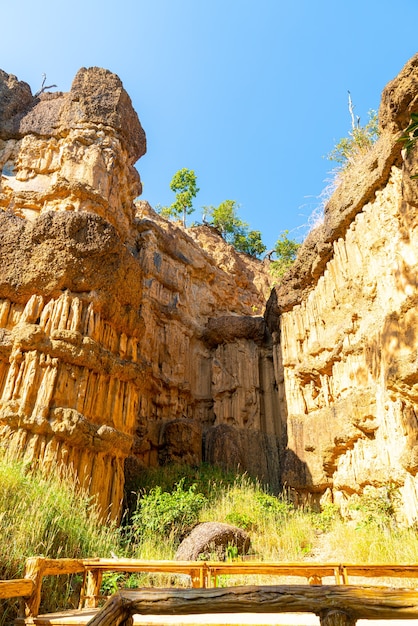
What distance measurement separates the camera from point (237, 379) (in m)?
16.2

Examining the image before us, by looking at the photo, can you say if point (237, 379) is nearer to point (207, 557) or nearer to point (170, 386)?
point (170, 386)

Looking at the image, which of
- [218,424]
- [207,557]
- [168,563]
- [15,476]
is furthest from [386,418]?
[218,424]

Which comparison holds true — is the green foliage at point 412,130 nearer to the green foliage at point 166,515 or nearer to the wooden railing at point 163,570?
the wooden railing at point 163,570

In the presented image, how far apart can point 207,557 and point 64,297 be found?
17.5 feet

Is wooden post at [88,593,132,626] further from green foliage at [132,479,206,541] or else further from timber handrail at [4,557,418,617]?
green foliage at [132,479,206,541]

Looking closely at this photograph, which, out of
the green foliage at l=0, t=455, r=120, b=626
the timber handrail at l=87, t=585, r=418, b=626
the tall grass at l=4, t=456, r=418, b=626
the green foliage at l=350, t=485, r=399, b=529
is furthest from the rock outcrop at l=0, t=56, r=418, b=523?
the timber handrail at l=87, t=585, r=418, b=626

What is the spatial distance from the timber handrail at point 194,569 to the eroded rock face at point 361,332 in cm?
364

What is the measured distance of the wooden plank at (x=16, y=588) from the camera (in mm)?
3036

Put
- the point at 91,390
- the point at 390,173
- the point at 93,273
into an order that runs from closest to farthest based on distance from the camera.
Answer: the point at 91,390 → the point at 93,273 → the point at 390,173

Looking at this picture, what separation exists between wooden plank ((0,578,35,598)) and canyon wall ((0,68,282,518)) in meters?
3.84

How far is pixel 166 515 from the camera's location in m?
8.41

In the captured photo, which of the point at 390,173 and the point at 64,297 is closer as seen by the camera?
the point at 64,297

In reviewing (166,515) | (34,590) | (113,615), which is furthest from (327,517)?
(113,615)

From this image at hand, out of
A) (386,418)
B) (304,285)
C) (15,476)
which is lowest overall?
(15,476)
